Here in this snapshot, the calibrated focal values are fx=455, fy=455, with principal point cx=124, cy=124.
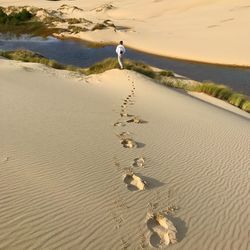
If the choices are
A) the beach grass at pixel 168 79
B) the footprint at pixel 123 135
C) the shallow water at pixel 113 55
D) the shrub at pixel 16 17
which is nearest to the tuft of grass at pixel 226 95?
the beach grass at pixel 168 79

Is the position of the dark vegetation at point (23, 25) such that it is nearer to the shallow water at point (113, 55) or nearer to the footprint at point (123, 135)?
the shallow water at point (113, 55)

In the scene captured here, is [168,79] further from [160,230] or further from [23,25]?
[23,25]

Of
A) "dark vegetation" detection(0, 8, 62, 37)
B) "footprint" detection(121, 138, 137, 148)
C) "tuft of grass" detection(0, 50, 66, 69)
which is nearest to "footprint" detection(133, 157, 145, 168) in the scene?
"footprint" detection(121, 138, 137, 148)

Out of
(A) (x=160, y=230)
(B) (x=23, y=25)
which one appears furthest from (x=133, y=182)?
(B) (x=23, y=25)

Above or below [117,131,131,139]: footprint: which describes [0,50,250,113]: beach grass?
below

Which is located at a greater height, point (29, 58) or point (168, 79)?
point (168, 79)

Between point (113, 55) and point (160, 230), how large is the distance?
2398cm

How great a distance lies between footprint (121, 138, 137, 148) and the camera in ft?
28.1

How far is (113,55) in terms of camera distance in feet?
94.2

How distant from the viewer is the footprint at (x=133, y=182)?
6.49m

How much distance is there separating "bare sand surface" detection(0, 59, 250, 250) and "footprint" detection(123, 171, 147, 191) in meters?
0.02

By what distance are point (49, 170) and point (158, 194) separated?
→ 1.64 meters

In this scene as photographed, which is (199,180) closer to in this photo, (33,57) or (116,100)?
(116,100)

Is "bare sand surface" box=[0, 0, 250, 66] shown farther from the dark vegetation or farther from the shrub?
the shrub
